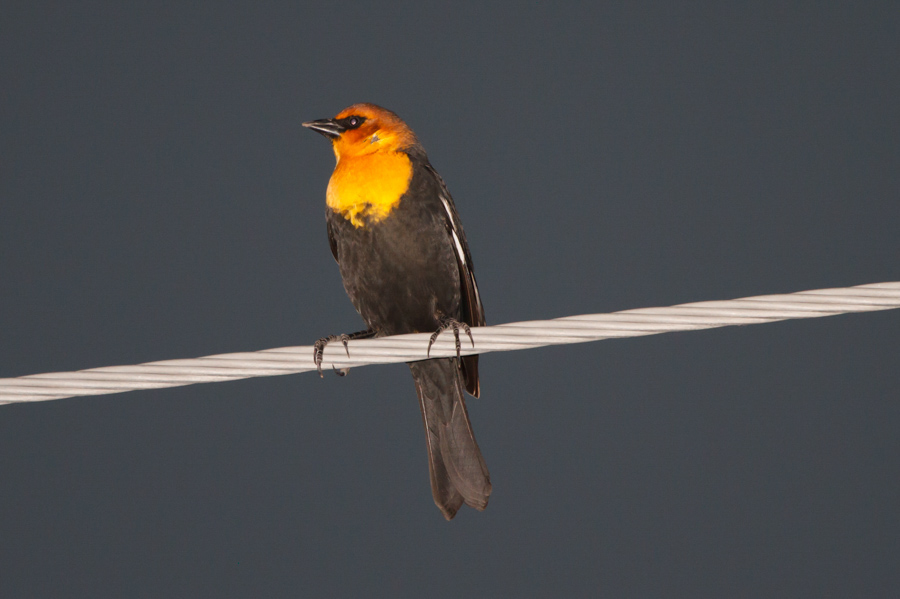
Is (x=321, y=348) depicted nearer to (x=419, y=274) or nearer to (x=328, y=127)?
(x=419, y=274)

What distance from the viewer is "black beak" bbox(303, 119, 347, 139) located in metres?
3.94

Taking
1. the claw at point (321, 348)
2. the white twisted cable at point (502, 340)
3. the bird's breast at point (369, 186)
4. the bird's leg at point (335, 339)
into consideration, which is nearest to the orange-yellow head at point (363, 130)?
the bird's breast at point (369, 186)

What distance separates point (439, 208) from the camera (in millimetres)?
3611

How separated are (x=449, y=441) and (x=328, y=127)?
1555mm

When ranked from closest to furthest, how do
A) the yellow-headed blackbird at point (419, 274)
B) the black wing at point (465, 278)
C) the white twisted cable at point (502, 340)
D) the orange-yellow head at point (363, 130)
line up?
the white twisted cable at point (502, 340)
the yellow-headed blackbird at point (419, 274)
the black wing at point (465, 278)
the orange-yellow head at point (363, 130)

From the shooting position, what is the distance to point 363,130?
3.90 m

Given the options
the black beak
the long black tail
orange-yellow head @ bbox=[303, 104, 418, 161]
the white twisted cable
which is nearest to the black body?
the long black tail

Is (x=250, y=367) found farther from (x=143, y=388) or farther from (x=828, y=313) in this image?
(x=828, y=313)

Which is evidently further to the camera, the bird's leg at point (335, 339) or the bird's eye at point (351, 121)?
the bird's eye at point (351, 121)

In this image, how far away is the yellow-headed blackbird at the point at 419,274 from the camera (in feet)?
11.6

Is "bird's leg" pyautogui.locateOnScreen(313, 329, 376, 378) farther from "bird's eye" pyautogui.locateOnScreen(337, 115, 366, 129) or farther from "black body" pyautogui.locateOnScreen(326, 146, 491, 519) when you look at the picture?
"bird's eye" pyautogui.locateOnScreen(337, 115, 366, 129)

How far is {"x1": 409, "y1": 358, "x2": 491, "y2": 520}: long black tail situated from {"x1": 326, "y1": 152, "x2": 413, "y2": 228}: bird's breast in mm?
677

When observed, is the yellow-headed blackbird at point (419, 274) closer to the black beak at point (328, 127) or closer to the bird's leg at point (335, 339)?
the bird's leg at point (335, 339)

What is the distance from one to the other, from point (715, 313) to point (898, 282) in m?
0.46
